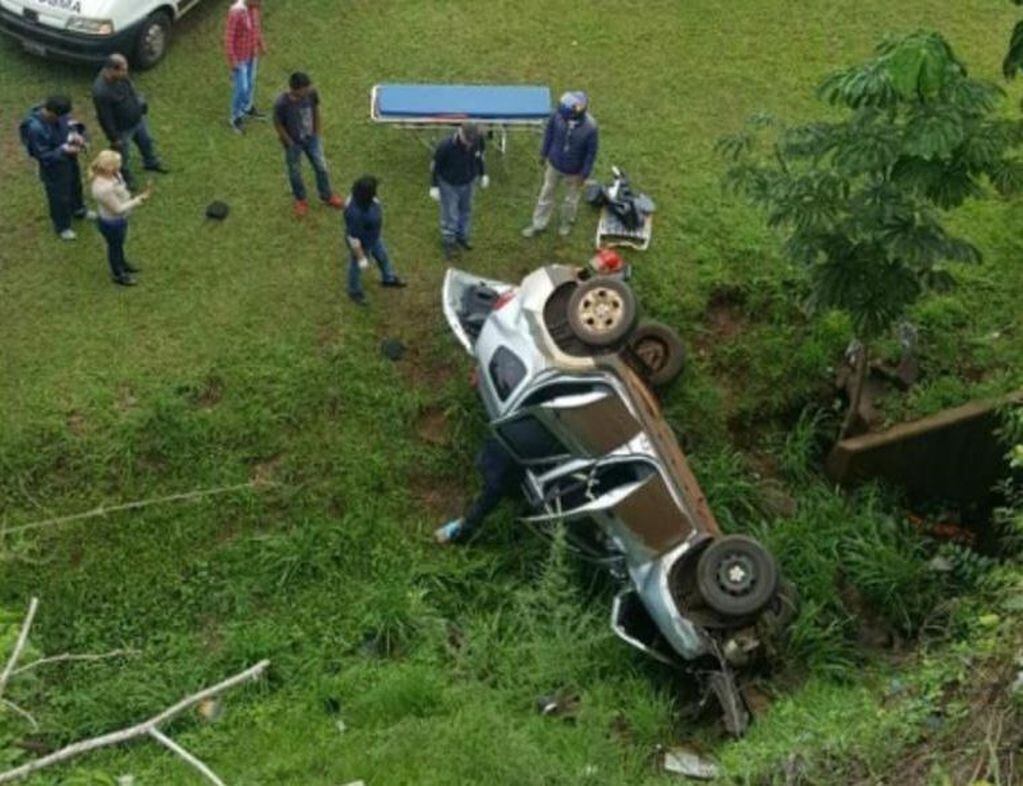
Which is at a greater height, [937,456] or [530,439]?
[530,439]

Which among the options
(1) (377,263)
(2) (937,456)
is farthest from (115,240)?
(2) (937,456)

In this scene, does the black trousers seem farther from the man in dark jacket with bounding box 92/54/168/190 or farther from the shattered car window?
the shattered car window

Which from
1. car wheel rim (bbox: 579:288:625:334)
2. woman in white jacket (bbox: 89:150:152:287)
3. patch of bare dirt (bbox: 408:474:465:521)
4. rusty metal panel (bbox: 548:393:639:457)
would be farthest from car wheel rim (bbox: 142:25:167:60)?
rusty metal panel (bbox: 548:393:639:457)

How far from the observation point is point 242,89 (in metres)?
12.3

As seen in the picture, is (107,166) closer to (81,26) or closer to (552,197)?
(81,26)

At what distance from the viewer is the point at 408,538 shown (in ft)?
31.8

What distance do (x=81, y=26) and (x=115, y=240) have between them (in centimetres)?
295

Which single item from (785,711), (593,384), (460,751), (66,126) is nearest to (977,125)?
(593,384)

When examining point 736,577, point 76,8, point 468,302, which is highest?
point 76,8

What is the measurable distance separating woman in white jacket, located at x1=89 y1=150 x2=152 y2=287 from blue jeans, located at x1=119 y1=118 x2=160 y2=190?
2.51ft

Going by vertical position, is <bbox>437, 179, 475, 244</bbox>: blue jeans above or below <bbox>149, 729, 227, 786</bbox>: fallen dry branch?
below

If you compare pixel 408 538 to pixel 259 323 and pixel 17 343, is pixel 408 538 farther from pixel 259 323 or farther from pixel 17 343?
pixel 17 343

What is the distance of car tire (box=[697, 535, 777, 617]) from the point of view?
8328mm

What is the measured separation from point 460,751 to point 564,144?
5.29 metres
